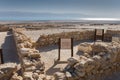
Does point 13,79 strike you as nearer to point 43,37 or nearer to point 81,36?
point 43,37

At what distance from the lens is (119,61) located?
10.8 meters

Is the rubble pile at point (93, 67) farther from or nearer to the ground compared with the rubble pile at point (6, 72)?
farther from the ground

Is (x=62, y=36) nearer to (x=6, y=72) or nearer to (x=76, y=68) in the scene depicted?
(x=6, y=72)

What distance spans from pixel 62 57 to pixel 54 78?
23.1ft

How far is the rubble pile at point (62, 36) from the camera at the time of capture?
63.0 ft

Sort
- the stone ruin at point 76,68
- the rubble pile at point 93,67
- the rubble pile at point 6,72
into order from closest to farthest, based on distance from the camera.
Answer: the stone ruin at point 76,68 → the rubble pile at point 93,67 → the rubble pile at point 6,72

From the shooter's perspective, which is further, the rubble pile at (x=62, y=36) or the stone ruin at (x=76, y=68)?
the rubble pile at (x=62, y=36)

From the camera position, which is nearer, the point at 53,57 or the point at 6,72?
the point at 6,72

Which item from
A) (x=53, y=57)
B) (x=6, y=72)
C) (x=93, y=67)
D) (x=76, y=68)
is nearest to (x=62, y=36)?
(x=53, y=57)

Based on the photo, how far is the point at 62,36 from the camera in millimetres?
21438

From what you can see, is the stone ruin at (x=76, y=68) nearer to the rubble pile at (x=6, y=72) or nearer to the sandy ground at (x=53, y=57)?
the rubble pile at (x=6, y=72)

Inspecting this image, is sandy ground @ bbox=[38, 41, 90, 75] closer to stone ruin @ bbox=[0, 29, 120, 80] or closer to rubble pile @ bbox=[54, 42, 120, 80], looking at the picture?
stone ruin @ bbox=[0, 29, 120, 80]

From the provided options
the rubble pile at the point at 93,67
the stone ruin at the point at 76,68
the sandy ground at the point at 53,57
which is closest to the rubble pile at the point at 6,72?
the stone ruin at the point at 76,68

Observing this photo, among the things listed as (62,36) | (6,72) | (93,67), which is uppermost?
(93,67)
